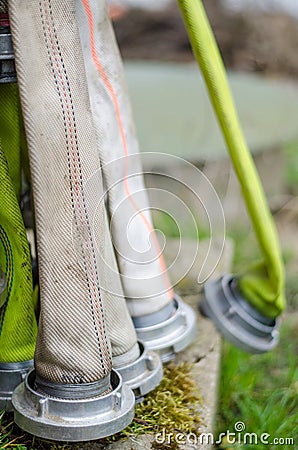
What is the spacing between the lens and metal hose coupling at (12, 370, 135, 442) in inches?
40.0

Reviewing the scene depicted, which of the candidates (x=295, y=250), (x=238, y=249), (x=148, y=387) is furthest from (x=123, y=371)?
(x=295, y=250)

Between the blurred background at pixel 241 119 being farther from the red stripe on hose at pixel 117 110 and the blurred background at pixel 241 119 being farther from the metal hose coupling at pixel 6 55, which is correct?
the metal hose coupling at pixel 6 55

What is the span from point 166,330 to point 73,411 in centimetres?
35

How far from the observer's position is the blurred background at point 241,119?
160 cm

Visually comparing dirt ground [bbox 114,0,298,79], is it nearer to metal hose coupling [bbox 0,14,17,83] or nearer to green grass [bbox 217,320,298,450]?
green grass [bbox 217,320,298,450]

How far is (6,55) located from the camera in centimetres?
103

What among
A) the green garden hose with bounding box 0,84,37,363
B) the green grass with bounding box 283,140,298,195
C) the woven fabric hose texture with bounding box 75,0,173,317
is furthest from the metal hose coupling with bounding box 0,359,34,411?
the green grass with bounding box 283,140,298,195

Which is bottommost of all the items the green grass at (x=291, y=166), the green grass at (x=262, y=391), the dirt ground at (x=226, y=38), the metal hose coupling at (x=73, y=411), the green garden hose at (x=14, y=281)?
the green grass at (x=262, y=391)

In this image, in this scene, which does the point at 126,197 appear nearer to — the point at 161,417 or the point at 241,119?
the point at 161,417

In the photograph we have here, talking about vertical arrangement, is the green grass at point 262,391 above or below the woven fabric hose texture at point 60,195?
below

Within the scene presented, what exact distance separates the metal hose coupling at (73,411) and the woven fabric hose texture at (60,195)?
0.06 feet

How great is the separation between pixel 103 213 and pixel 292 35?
347 cm

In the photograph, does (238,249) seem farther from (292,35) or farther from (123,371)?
(292,35)

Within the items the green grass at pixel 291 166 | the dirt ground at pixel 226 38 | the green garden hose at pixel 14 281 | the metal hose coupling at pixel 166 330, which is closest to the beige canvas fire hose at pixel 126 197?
the metal hose coupling at pixel 166 330
